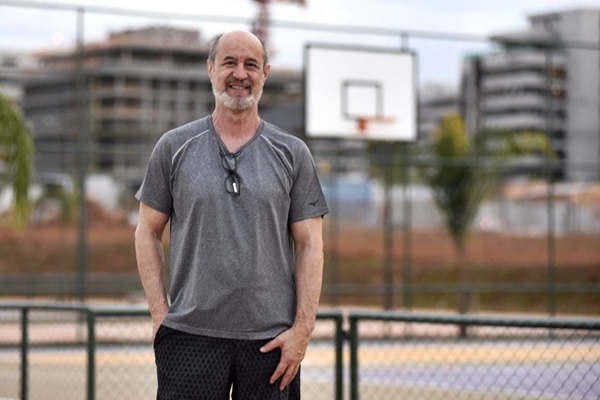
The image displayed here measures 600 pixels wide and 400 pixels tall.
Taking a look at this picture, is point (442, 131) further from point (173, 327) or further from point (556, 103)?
point (173, 327)

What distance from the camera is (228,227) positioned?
393 centimetres

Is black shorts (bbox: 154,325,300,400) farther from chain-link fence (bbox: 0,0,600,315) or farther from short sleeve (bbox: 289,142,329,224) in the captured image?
chain-link fence (bbox: 0,0,600,315)

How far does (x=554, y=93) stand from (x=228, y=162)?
19103mm

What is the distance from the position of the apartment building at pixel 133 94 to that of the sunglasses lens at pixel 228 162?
16472mm

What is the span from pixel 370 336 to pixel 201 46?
225 inches

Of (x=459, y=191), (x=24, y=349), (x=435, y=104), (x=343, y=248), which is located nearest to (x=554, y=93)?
(x=459, y=191)

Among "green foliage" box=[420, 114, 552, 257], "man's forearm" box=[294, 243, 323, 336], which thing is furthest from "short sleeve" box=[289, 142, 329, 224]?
"green foliage" box=[420, 114, 552, 257]

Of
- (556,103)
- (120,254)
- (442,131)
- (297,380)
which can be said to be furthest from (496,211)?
(297,380)

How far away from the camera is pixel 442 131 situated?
27.7 m

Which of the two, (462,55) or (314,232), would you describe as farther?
(462,55)

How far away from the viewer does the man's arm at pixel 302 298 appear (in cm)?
398

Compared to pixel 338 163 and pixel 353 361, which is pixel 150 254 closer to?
pixel 353 361

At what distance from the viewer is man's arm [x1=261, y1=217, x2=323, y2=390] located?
3984 millimetres

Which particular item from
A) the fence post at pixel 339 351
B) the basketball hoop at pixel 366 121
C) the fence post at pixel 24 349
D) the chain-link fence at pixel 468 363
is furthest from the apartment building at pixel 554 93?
the fence post at pixel 339 351
